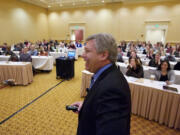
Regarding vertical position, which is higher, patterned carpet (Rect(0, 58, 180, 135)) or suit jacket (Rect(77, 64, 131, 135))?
suit jacket (Rect(77, 64, 131, 135))

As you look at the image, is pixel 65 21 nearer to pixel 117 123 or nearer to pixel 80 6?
pixel 80 6

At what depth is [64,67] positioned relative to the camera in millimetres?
5133

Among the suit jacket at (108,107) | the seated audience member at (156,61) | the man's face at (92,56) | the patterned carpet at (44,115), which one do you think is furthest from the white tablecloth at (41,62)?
the suit jacket at (108,107)

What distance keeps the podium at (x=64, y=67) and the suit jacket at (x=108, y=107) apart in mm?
4391

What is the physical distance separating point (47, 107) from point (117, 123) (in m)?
3.03

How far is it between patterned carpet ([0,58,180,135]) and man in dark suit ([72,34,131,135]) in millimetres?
2002

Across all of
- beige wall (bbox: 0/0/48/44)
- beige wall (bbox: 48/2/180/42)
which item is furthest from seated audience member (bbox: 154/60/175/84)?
beige wall (bbox: 0/0/48/44)

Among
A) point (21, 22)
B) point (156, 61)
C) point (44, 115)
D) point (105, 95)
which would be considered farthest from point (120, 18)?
Result: point (105, 95)

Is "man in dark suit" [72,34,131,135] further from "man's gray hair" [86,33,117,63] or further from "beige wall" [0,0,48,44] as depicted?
"beige wall" [0,0,48,44]

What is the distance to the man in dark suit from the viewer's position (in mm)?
598

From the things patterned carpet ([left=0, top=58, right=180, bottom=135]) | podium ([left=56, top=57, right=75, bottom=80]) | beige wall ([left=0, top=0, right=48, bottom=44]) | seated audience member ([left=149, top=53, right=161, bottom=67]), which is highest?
beige wall ([left=0, top=0, right=48, bottom=44])

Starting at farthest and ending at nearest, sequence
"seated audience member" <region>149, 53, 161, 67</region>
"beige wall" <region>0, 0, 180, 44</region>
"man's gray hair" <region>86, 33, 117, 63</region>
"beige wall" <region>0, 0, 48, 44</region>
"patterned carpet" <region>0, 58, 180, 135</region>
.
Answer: "beige wall" <region>0, 0, 180, 44</region>
"beige wall" <region>0, 0, 48, 44</region>
"seated audience member" <region>149, 53, 161, 67</region>
"patterned carpet" <region>0, 58, 180, 135</region>
"man's gray hair" <region>86, 33, 117, 63</region>

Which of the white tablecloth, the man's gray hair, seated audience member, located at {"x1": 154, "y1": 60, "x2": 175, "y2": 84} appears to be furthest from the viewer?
the white tablecloth

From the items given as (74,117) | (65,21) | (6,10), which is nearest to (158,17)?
(65,21)
